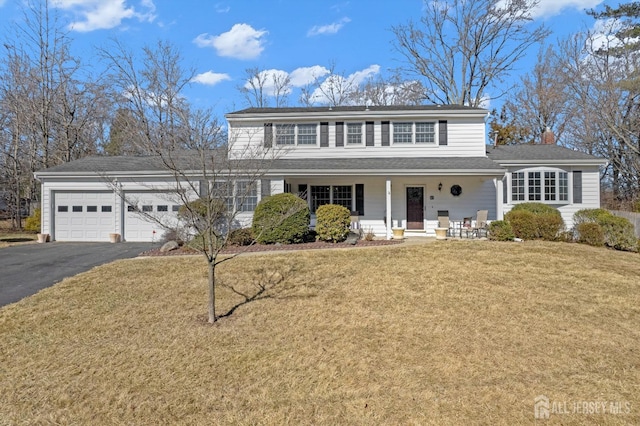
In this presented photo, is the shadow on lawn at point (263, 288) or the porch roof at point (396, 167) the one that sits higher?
the porch roof at point (396, 167)

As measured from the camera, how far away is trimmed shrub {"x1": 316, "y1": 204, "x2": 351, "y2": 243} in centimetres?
1141

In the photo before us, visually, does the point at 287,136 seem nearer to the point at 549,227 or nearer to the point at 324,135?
the point at 324,135

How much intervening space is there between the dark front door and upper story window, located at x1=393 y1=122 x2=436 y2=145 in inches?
79.5

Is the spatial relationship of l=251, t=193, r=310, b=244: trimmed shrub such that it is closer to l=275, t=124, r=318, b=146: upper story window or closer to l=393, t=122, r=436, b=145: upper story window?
l=275, t=124, r=318, b=146: upper story window

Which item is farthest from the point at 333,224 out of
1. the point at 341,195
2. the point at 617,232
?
the point at 617,232

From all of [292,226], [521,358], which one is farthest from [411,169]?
[521,358]

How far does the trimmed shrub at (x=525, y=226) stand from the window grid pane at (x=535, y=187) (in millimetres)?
2665

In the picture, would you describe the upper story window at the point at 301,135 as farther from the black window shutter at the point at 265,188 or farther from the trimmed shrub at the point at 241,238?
the trimmed shrub at the point at 241,238

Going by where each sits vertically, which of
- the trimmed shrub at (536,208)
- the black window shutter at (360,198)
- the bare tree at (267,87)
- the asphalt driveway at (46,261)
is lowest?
the asphalt driveway at (46,261)

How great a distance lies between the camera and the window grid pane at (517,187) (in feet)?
46.6

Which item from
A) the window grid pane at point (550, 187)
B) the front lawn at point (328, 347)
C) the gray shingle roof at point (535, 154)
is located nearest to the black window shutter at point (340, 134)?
the gray shingle roof at point (535, 154)

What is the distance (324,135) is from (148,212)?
26.2 feet

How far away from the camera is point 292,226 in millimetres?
11305

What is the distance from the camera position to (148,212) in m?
13.9
